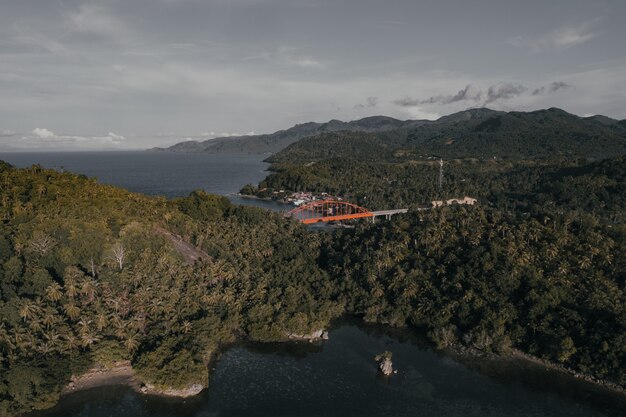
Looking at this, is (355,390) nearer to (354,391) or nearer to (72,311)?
(354,391)

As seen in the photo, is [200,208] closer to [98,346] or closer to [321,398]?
[98,346]

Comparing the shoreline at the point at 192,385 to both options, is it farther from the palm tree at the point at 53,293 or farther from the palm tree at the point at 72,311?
the palm tree at the point at 53,293

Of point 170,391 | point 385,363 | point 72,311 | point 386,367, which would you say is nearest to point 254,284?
point 170,391

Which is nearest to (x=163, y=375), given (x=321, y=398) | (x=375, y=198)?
(x=321, y=398)

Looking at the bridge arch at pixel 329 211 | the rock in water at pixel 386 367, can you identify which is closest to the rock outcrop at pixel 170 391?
the rock in water at pixel 386 367

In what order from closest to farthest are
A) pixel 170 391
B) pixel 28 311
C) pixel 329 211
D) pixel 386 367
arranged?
pixel 170 391 < pixel 28 311 < pixel 386 367 < pixel 329 211

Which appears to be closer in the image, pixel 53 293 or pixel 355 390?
pixel 355 390
